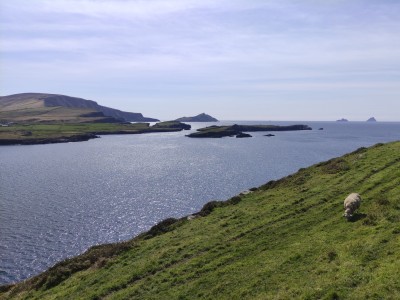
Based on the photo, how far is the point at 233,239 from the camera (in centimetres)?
3259

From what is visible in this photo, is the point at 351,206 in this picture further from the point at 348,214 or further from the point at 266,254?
the point at 266,254

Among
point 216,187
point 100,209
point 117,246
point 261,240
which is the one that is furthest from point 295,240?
point 216,187

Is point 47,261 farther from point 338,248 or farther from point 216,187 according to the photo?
point 216,187

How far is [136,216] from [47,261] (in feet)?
74.1

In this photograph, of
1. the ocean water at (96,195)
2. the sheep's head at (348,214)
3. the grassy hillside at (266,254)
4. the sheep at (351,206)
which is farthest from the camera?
the ocean water at (96,195)

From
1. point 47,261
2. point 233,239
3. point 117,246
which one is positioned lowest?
point 47,261

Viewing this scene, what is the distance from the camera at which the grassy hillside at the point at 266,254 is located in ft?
72.2

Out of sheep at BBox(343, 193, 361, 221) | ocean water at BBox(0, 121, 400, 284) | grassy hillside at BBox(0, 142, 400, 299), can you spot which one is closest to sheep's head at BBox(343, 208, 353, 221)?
sheep at BBox(343, 193, 361, 221)

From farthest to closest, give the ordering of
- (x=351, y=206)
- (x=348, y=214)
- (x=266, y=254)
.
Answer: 1. (x=351, y=206)
2. (x=348, y=214)
3. (x=266, y=254)

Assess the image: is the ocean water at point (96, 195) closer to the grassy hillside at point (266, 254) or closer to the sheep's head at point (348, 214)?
the grassy hillside at point (266, 254)

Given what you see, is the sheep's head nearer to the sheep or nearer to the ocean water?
the sheep

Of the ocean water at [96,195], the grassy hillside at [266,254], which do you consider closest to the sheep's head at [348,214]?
the grassy hillside at [266,254]

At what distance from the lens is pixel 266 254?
28016mm

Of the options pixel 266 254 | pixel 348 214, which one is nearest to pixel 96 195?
pixel 266 254
